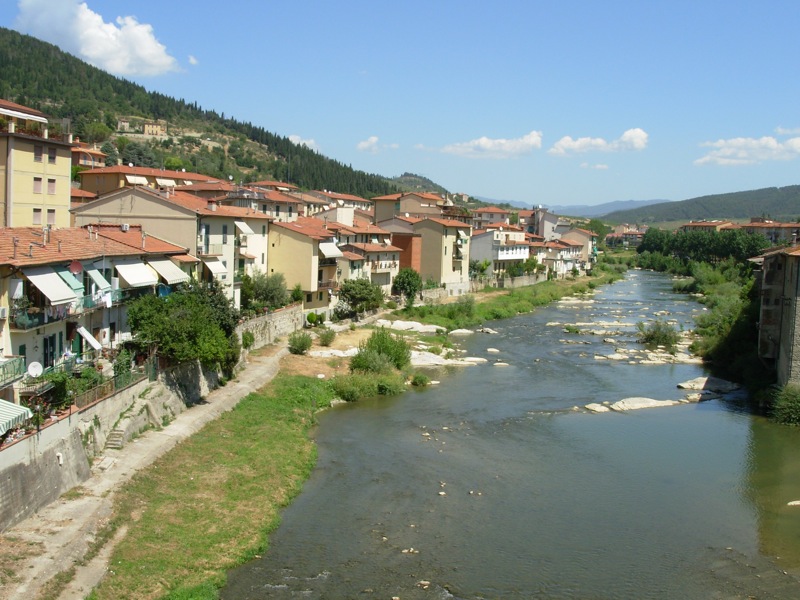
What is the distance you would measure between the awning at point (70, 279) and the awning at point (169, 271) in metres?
5.67

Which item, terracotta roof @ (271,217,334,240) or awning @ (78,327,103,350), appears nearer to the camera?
awning @ (78,327,103,350)


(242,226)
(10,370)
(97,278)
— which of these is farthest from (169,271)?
(10,370)

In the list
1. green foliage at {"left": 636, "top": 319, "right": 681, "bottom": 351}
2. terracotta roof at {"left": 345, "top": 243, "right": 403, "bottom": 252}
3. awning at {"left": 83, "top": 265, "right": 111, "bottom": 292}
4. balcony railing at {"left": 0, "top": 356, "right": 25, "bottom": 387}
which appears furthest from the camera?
terracotta roof at {"left": 345, "top": 243, "right": 403, "bottom": 252}

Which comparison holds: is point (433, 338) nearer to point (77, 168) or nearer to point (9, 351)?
point (9, 351)

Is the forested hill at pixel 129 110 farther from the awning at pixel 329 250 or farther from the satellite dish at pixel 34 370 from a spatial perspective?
the satellite dish at pixel 34 370

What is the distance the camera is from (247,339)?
31891 mm

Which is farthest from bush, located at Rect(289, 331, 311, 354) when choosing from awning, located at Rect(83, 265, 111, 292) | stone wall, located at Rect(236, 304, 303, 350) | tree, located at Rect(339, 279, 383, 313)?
awning, located at Rect(83, 265, 111, 292)

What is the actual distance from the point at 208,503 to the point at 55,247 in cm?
864

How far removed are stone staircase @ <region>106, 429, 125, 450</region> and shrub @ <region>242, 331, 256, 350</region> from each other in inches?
467

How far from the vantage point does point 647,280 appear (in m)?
98.4

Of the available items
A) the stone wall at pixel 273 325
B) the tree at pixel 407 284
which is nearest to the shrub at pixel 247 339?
the stone wall at pixel 273 325

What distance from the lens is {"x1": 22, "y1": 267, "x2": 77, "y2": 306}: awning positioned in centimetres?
1878

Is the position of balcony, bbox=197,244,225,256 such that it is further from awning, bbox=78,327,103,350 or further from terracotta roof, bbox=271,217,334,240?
awning, bbox=78,327,103,350

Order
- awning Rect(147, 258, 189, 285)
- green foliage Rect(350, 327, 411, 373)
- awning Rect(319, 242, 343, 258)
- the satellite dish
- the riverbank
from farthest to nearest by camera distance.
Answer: awning Rect(319, 242, 343, 258)
green foliage Rect(350, 327, 411, 373)
awning Rect(147, 258, 189, 285)
the satellite dish
the riverbank
